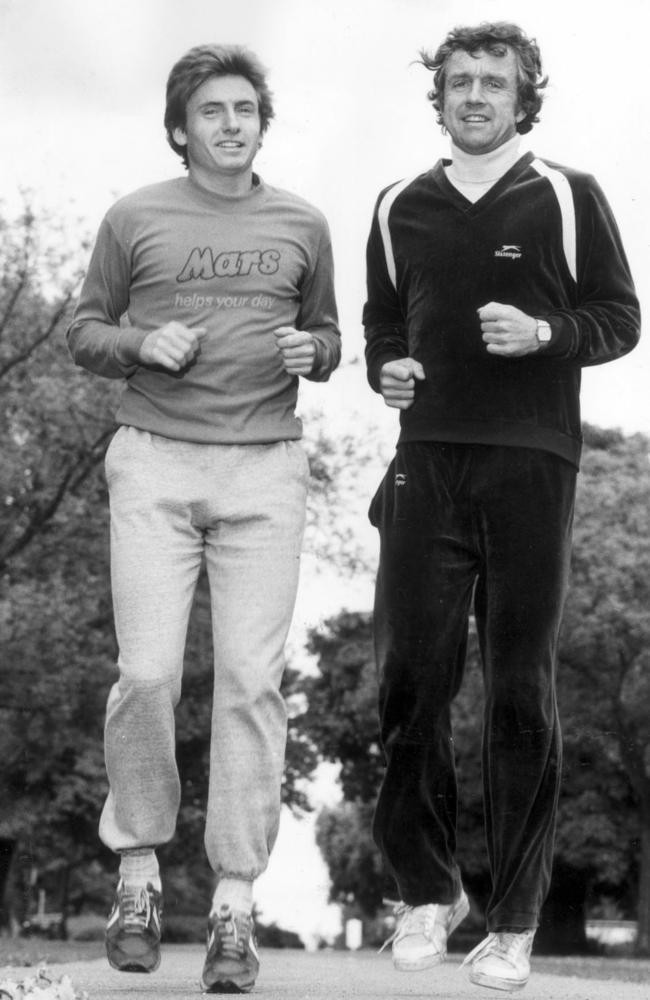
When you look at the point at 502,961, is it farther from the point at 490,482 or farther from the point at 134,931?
the point at 490,482

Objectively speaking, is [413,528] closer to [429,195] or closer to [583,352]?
[583,352]

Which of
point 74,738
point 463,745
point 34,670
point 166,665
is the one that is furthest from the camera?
point 463,745

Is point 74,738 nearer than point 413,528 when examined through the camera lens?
No

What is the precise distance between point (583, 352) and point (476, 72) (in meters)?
1.01

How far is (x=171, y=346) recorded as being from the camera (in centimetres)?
529

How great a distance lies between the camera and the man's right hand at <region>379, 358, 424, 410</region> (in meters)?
5.43

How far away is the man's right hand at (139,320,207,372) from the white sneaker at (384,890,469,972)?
1.85 meters

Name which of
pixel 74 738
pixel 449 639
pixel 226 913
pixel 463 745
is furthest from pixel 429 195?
pixel 463 745

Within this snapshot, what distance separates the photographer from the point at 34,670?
79.3 feet

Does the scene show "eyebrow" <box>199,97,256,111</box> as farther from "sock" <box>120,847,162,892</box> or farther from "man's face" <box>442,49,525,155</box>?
"sock" <box>120,847,162,892</box>

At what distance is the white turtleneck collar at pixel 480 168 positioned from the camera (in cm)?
560

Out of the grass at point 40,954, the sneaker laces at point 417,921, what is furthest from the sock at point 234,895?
the grass at point 40,954

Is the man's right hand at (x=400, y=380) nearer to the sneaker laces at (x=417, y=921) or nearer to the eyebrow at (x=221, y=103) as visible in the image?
the eyebrow at (x=221, y=103)

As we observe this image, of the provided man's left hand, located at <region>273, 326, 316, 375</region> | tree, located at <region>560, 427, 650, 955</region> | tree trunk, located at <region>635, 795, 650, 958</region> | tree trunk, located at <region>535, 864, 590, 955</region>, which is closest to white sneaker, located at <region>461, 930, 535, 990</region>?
man's left hand, located at <region>273, 326, 316, 375</region>
